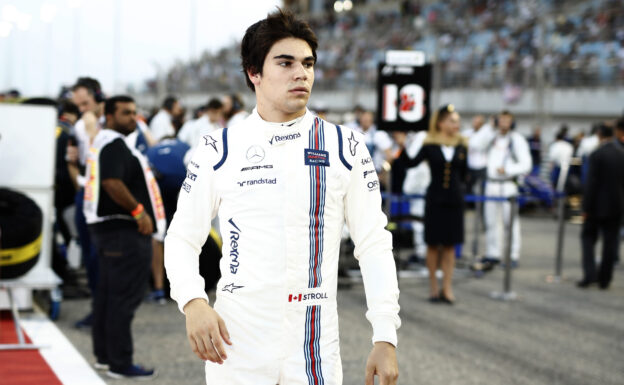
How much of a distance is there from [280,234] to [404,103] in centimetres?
761

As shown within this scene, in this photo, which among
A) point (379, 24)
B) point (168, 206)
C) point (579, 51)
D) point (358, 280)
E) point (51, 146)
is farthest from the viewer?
point (379, 24)

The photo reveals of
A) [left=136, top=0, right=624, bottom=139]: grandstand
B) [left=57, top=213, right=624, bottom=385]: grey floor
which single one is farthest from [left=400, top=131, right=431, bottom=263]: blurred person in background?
[left=136, top=0, right=624, bottom=139]: grandstand

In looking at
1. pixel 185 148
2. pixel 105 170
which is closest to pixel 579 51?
pixel 185 148

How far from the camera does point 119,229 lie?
237 inches

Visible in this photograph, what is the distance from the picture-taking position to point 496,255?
1180 centimetres

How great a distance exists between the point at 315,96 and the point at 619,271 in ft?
80.1

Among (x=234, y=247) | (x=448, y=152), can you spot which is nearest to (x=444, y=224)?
(x=448, y=152)

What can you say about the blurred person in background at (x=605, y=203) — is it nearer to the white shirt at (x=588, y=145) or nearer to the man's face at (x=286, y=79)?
the white shirt at (x=588, y=145)

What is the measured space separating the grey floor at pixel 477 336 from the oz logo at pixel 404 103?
2.05 m

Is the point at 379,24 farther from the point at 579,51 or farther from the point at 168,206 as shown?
the point at 168,206

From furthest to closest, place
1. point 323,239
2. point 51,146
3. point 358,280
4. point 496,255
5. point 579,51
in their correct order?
1. point 579,51
2. point 496,255
3. point 358,280
4. point 51,146
5. point 323,239

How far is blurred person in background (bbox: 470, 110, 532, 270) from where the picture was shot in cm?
1149

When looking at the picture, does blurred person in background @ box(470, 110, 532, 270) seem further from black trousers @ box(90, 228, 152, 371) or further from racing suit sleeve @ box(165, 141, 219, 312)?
racing suit sleeve @ box(165, 141, 219, 312)

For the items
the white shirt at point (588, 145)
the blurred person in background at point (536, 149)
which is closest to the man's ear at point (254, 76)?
the white shirt at point (588, 145)
